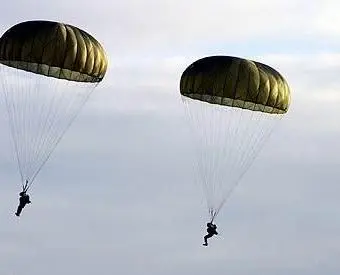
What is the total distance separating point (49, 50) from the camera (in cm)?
6053

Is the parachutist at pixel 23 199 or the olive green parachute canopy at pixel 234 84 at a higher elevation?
the olive green parachute canopy at pixel 234 84

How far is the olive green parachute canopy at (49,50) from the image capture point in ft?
199

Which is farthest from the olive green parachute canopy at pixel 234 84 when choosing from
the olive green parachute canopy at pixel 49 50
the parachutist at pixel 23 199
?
the parachutist at pixel 23 199

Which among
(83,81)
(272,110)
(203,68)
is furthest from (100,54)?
(272,110)

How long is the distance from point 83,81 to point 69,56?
8.84 ft

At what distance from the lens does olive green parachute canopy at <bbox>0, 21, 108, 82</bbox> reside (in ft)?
199

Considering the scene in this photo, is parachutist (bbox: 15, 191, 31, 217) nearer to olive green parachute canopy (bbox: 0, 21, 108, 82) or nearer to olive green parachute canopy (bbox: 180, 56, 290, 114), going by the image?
olive green parachute canopy (bbox: 0, 21, 108, 82)

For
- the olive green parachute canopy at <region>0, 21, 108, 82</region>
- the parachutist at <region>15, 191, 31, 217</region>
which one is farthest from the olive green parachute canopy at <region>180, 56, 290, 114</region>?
the parachutist at <region>15, 191, 31, 217</region>

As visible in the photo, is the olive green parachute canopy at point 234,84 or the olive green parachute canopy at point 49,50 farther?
the olive green parachute canopy at point 234,84

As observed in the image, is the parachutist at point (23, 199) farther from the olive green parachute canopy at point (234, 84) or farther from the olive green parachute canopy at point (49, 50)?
the olive green parachute canopy at point (234, 84)

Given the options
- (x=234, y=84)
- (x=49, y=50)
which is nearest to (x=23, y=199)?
(x=49, y=50)

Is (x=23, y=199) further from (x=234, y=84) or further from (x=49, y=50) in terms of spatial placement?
(x=234, y=84)

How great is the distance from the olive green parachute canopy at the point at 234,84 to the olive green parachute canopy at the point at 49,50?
5.53m

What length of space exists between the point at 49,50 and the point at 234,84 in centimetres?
1028
